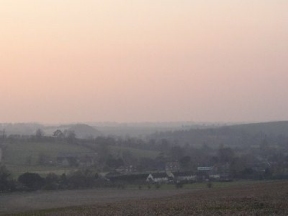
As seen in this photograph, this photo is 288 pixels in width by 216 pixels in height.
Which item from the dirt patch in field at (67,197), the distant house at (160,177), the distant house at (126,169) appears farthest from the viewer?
the distant house at (126,169)

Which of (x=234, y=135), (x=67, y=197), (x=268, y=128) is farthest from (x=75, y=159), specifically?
(x=268, y=128)

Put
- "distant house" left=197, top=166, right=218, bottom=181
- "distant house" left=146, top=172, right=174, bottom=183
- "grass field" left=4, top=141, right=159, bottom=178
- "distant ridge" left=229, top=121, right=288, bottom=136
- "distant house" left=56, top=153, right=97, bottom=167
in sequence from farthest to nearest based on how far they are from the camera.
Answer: "distant ridge" left=229, top=121, right=288, bottom=136 < "distant house" left=56, top=153, right=97, bottom=167 < "grass field" left=4, top=141, right=159, bottom=178 < "distant house" left=197, top=166, right=218, bottom=181 < "distant house" left=146, top=172, right=174, bottom=183

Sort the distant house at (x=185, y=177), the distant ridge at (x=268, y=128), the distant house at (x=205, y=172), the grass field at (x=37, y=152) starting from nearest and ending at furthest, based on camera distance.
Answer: the distant house at (x=185, y=177)
the distant house at (x=205, y=172)
the grass field at (x=37, y=152)
the distant ridge at (x=268, y=128)

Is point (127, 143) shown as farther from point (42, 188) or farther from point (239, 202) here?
point (239, 202)

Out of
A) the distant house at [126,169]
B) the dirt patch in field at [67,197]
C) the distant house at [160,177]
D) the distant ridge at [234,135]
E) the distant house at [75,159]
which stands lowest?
the dirt patch in field at [67,197]

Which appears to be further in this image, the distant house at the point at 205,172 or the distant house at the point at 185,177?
the distant house at the point at 205,172

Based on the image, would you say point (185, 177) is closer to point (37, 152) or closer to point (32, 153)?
point (32, 153)

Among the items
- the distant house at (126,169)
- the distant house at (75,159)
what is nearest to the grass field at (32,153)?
the distant house at (75,159)

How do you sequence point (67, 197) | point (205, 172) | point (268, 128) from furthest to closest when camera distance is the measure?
point (268, 128) → point (205, 172) → point (67, 197)

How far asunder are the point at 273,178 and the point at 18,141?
45.8 m

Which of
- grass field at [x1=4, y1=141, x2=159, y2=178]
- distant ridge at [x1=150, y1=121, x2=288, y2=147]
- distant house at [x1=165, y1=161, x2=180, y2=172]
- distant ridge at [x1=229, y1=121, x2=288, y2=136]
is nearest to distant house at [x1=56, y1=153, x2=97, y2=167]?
grass field at [x1=4, y1=141, x2=159, y2=178]

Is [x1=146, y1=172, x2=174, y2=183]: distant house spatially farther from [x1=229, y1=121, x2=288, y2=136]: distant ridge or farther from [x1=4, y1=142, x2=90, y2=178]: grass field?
[x1=229, y1=121, x2=288, y2=136]: distant ridge

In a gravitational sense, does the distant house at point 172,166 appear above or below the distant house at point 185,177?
above

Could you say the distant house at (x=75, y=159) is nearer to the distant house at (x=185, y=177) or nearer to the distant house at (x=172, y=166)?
the distant house at (x=172, y=166)
